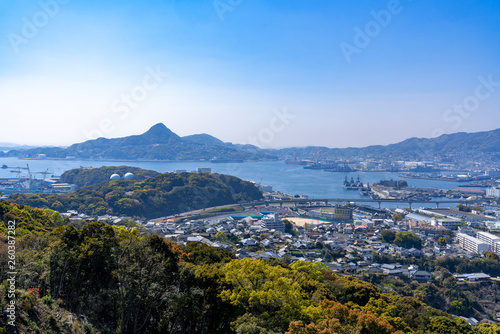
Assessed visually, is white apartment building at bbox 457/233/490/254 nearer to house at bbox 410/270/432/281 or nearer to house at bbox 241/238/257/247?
house at bbox 410/270/432/281

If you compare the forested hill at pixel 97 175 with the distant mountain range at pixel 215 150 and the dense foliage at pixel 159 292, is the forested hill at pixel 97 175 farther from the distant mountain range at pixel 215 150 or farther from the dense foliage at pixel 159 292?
the distant mountain range at pixel 215 150

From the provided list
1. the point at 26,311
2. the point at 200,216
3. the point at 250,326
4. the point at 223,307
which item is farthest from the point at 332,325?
the point at 200,216

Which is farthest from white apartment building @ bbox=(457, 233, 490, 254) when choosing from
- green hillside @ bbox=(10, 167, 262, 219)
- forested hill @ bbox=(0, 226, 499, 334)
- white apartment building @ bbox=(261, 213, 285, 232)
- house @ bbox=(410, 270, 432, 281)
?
green hillside @ bbox=(10, 167, 262, 219)

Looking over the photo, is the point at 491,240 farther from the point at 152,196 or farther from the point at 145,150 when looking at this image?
the point at 145,150

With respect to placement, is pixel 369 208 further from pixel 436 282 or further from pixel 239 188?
pixel 436 282

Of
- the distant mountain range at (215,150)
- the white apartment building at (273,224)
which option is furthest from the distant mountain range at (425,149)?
the white apartment building at (273,224)

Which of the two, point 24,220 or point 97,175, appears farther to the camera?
point 97,175

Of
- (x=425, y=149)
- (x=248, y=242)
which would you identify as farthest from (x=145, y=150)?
(x=425, y=149)
